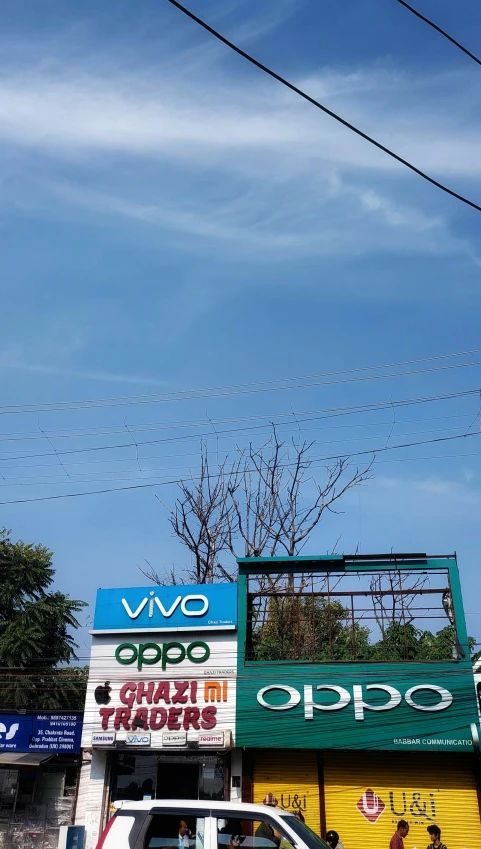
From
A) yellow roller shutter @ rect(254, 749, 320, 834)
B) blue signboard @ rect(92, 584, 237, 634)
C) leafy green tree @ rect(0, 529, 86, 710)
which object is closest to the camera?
yellow roller shutter @ rect(254, 749, 320, 834)

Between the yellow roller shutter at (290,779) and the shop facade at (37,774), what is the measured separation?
497 centimetres

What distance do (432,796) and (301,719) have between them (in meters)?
3.52

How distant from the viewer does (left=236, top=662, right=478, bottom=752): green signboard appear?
16797 mm

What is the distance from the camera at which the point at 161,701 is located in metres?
18.6

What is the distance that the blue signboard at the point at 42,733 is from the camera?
1866 cm

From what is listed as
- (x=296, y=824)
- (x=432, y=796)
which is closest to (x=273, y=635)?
(x=432, y=796)

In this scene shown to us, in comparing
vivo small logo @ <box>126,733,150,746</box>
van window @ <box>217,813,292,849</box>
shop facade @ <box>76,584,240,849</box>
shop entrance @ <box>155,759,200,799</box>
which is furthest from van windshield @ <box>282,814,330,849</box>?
shop entrance @ <box>155,759,200,799</box>

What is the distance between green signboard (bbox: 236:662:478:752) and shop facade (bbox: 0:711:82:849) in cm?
496

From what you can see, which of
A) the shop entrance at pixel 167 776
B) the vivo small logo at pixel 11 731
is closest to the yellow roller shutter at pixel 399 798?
the shop entrance at pixel 167 776

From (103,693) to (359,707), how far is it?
6933mm

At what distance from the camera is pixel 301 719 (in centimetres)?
1752

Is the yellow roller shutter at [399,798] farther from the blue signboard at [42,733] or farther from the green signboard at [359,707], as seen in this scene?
the blue signboard at [42,733]

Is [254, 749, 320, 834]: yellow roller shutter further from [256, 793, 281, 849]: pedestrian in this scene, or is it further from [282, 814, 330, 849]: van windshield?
[256, 793, 281, 849]: pedestrian

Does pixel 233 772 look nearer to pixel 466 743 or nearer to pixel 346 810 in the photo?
pixel 346 810
